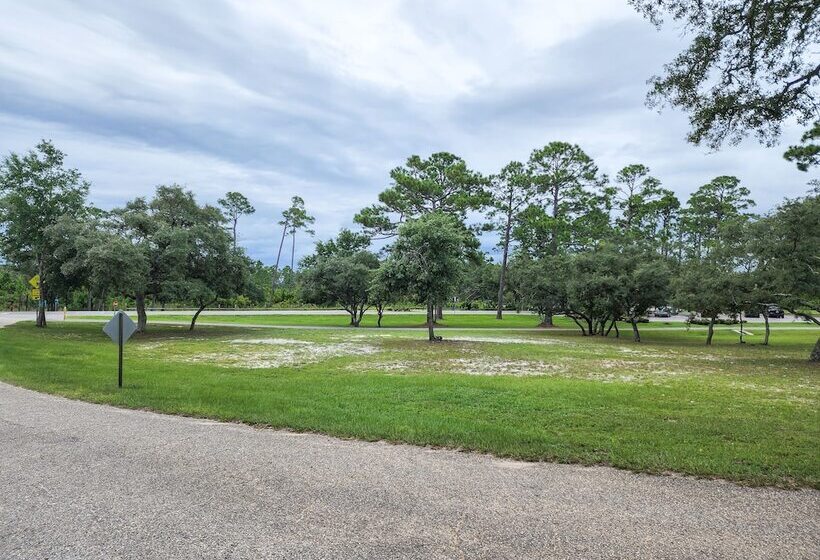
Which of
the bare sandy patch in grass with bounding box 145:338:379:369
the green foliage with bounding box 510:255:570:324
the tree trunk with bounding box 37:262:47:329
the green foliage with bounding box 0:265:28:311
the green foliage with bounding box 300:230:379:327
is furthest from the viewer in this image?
the green foliage with bounding box 0:265:28:311

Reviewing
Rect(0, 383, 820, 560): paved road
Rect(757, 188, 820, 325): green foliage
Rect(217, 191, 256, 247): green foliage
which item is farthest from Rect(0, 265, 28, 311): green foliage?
Rect(757, 188, 820, 325): green foliage

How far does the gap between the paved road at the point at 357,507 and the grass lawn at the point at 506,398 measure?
681 mm

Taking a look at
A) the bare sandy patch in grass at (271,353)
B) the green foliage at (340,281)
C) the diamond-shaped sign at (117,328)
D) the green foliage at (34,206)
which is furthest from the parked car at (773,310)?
the green foliage at (34,206)

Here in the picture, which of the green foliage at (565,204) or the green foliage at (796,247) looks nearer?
the green foliage at (796,247)

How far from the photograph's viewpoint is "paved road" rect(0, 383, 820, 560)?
3379 millimetres

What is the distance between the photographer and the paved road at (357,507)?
3.38 meters

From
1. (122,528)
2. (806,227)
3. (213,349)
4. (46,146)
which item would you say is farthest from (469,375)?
(46,146)

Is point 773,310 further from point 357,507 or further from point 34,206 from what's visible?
point 34,206

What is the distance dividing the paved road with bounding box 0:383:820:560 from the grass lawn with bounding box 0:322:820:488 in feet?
2.23

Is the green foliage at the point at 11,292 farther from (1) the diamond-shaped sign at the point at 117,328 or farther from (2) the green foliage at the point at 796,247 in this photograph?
(2) the green foliage at the point at 796,247

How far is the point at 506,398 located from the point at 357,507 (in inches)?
209

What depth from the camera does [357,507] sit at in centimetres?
403

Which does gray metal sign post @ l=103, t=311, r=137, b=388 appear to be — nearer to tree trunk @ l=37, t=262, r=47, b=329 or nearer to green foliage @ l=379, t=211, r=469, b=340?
green foliage @ l=379, t=211, r=469, b=340

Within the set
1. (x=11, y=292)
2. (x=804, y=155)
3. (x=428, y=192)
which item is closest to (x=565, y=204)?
(x=428, y=192)
